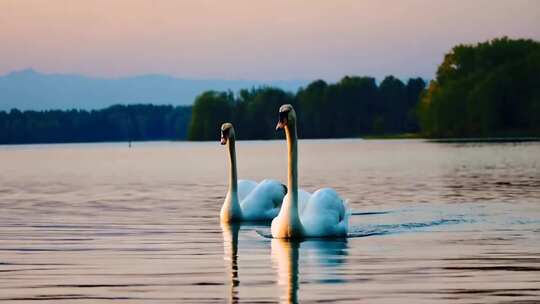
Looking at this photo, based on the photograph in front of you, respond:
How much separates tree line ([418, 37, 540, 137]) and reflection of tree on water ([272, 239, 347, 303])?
125294 mm

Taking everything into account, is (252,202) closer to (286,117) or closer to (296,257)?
(286,117)

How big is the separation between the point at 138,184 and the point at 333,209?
80.0 ft

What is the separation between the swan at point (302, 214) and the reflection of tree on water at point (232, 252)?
826 mm

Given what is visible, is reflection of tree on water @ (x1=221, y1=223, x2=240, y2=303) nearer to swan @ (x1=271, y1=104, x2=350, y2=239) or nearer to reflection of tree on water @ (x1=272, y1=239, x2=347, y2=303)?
reflection of tree on water @ (x1=272, y1=239, x2=347, y2=303)

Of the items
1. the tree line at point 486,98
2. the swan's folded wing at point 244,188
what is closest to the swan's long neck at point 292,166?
the swan's folded wing at point 244,188

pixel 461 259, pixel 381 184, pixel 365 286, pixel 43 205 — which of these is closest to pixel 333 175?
pixel 381 184

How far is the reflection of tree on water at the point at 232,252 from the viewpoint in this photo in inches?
559

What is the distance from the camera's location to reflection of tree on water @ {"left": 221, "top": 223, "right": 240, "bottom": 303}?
14.2 meters

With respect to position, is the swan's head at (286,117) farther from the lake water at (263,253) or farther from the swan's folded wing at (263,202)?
the swan's folded wing at (263,202)

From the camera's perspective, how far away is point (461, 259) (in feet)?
56.9

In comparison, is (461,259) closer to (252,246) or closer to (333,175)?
(252,246)

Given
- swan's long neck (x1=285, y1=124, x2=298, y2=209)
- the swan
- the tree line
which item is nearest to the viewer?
the swan

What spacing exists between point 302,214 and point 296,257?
12.5 ft

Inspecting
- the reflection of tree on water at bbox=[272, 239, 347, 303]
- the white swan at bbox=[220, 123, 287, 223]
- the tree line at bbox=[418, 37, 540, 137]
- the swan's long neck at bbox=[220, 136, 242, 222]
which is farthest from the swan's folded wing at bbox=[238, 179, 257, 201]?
the tree line at bbox=[418, 37, 540, 137]
